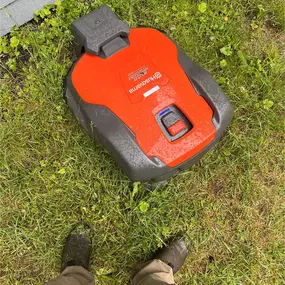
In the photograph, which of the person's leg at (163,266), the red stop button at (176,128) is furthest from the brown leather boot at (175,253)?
the red stop button at (176,128)

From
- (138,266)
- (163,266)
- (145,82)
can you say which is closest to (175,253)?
(163,266)

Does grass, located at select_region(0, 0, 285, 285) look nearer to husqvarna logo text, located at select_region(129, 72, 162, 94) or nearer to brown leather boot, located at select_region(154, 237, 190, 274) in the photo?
brown leather boot, located at select_region(154, 237, 190, 274)

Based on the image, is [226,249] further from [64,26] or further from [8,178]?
[64,26]

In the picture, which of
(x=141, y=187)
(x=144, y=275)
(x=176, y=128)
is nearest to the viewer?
(x=176, y=128)

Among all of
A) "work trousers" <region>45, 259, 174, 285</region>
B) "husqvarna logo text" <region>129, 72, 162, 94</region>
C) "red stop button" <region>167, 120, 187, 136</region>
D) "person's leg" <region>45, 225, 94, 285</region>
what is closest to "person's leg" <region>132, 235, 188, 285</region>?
"work trousers" <region>45, 259, 174, 285</region>

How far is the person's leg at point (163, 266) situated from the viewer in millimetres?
2037

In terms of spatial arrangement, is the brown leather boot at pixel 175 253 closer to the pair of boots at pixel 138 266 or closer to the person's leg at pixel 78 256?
the pair of boots at pixel 138 266

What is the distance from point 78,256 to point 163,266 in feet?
1.47

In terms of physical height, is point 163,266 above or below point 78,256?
below

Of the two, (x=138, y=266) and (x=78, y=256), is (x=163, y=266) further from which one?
(x=78, y=256)

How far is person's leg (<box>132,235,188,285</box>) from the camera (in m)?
2.04

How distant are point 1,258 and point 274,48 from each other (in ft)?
6.46

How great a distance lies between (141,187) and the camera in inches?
86.7

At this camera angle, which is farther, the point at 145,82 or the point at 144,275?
the point at 144,275
